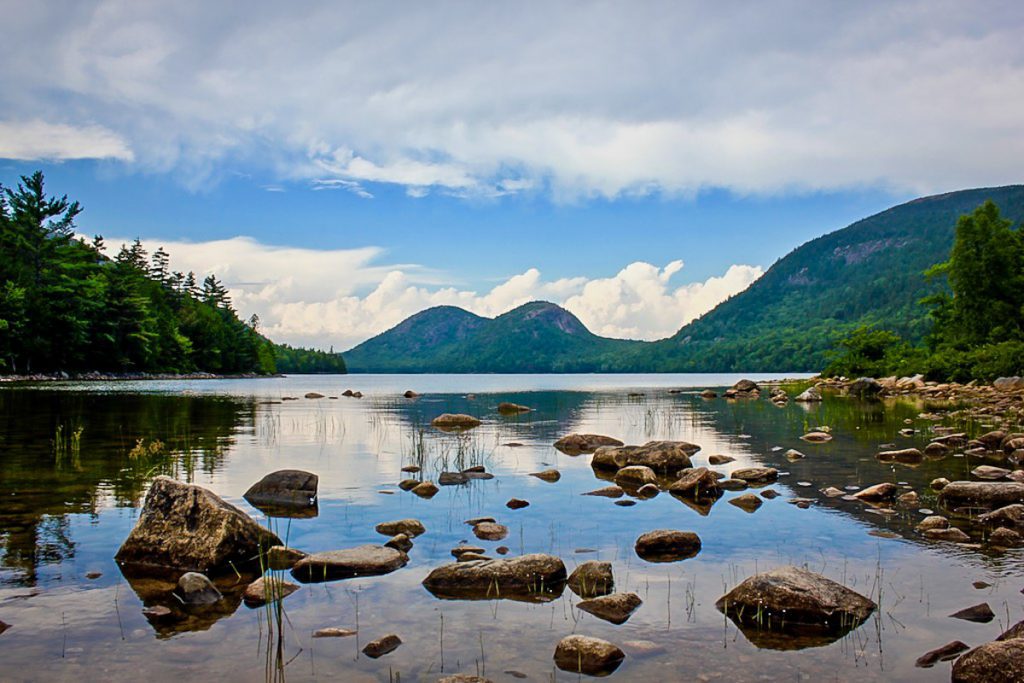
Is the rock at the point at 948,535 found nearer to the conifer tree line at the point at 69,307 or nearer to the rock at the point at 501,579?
the rock at the point at 501,579

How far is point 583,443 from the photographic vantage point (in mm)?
25875

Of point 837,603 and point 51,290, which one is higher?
point 51,290

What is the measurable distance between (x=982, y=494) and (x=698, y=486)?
5543mm

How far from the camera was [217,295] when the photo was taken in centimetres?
18412

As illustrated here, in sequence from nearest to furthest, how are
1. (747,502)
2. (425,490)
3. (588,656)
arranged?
(588,656) → (747,502) → (425,490)

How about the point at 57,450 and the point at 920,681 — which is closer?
the point at 920,681

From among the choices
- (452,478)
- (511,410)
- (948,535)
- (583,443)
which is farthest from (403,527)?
(511,410)

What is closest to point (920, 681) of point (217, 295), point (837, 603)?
point (837, 603)

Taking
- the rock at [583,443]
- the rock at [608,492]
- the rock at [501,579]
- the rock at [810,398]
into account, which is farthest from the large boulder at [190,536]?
the rock at [810,398]

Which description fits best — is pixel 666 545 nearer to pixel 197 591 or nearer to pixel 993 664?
pixel 993 664

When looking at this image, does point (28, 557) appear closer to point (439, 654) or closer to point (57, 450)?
point (439, 654)

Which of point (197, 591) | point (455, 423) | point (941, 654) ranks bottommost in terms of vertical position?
point (941, 654)

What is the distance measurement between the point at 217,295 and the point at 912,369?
162025 mm

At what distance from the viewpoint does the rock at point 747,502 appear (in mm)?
14859
